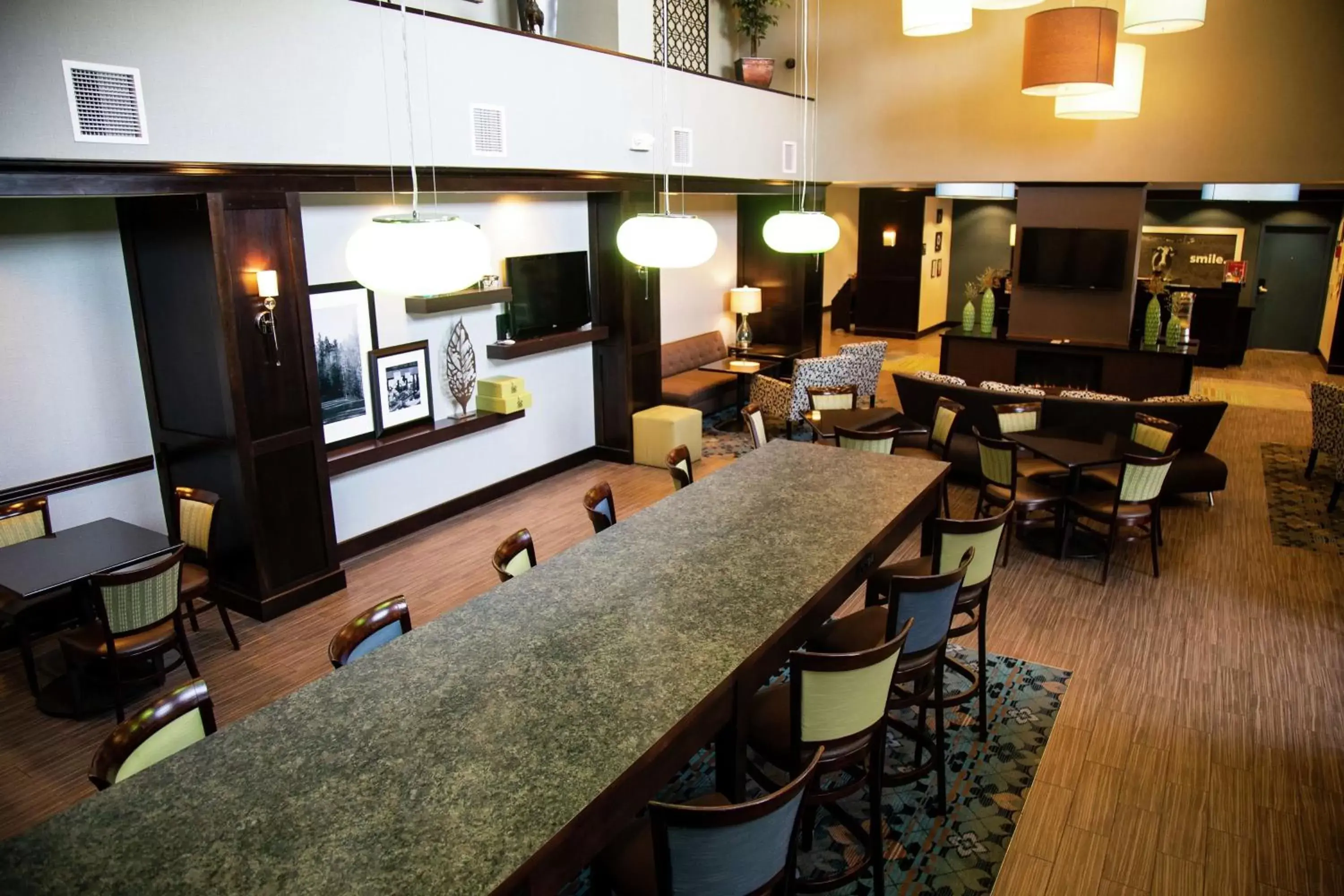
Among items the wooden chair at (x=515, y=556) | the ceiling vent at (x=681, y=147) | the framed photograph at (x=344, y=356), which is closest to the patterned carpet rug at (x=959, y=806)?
the wooden chair at (x=515, y=556)

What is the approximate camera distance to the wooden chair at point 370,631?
3.02 meters

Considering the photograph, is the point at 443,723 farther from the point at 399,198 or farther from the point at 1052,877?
the point at 399,198

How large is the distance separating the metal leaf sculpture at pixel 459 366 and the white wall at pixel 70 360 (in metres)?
2.18

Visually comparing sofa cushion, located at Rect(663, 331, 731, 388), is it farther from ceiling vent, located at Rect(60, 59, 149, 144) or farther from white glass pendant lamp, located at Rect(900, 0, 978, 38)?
ceiling vent, located at Rect(60, 59, 149, 144)

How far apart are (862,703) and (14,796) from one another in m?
3.83

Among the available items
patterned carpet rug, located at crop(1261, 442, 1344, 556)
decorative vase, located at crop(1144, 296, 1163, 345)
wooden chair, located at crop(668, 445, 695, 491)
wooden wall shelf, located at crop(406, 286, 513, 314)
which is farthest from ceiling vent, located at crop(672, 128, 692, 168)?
patterned carpet rug, located at crop(1261, 442, 1344, 556)

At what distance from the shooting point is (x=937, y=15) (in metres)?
5.68

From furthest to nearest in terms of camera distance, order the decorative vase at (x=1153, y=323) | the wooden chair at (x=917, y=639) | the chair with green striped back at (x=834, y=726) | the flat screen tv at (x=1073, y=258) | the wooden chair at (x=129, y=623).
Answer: the decorative vase at (x=1153, y=323) → the flat screen tv at (x=1073, y=258) → the wooden chair at (x=129, y=623) → the wooden chair at (x=917, y=639) → the chair with green striped back at (x=834, y=726)

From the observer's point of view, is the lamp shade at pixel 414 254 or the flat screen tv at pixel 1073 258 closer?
the lamp shade at pixel 414 254

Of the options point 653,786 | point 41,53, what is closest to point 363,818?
point 653,786

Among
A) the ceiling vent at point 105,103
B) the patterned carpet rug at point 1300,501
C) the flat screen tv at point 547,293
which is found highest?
the ceiling vent at point 105,103

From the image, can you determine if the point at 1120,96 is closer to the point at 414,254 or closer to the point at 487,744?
the point at 414,254

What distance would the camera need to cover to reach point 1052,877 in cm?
346

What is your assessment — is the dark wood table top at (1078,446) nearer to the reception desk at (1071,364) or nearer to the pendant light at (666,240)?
the reception desk at (1071,364)
